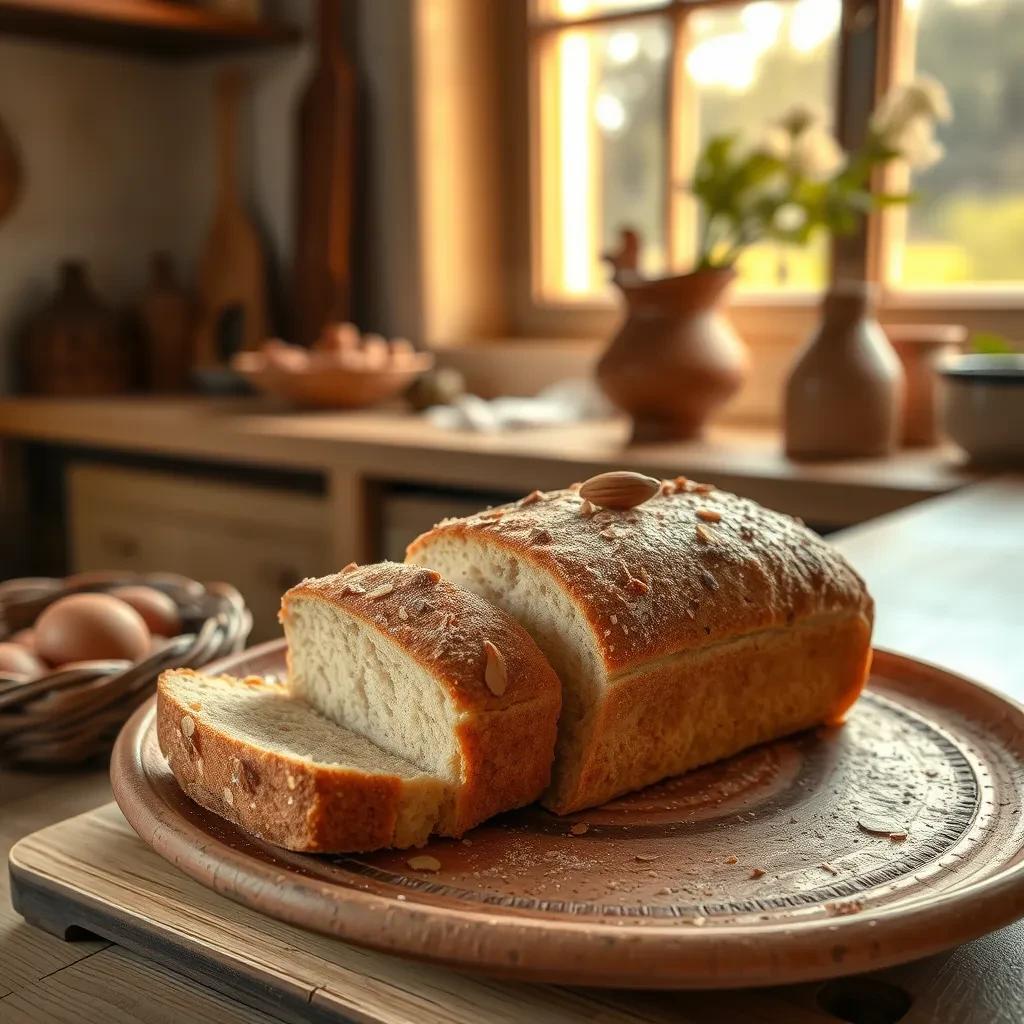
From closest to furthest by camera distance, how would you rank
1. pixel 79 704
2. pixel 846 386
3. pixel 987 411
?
pixel 79 704, pixel 987 411, pixel 846 386

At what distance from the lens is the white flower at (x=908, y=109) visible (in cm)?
208

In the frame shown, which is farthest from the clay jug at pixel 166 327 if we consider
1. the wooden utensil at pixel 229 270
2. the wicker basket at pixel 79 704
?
the wicker basket at pixel 79 704

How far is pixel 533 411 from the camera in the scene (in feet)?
8.34

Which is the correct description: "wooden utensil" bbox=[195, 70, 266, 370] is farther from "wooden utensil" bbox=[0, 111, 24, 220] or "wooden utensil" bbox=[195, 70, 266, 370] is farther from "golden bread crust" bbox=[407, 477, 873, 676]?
"golden bread crust" bbox=[407, 477, 873, 676]

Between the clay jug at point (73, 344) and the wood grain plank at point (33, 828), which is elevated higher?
the clay jug at point (73, 344)

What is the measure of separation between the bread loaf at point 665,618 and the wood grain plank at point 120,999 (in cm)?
21

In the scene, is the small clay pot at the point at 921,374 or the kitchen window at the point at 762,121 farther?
the kitchen window at the point at 762,121

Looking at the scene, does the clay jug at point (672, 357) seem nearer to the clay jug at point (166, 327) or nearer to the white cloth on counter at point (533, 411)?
the white cloth on counter at point (533, 411)

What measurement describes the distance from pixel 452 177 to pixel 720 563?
2.55 metres

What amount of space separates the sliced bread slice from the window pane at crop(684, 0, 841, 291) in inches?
86.0

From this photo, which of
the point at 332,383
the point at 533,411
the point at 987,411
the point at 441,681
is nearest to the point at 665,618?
the point at 441,681

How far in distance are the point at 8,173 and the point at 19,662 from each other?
2612mm

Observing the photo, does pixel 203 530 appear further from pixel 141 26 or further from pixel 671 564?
pixel 671 564

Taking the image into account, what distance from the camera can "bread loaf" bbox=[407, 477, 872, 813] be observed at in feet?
2.25
